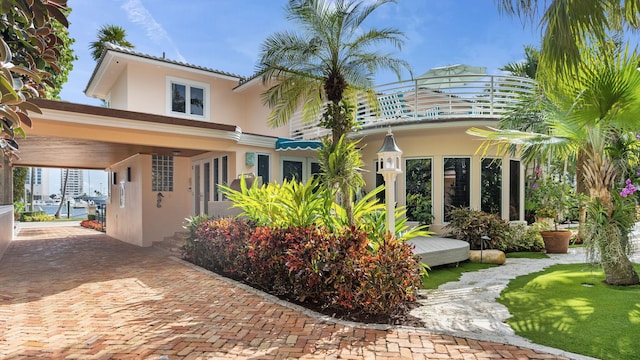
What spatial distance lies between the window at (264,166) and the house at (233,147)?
5 cm

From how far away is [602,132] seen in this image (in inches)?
365

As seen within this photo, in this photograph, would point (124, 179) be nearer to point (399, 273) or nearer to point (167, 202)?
point (167, 202)

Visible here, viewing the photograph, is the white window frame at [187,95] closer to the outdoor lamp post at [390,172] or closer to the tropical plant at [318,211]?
the tropical plant at [318,211]

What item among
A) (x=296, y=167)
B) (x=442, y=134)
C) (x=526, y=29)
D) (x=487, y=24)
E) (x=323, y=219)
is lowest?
(x=323, y=219)

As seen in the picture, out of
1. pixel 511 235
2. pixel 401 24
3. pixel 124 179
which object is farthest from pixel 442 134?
pixel 124 179

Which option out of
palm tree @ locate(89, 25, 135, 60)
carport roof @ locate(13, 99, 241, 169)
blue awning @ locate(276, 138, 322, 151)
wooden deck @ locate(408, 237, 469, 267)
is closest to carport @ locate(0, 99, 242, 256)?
carport roof @ locate(13, 99, 241, 169)

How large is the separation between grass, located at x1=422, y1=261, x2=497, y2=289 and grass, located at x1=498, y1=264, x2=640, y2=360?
5.92 feet

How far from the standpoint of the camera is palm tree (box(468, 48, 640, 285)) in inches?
329

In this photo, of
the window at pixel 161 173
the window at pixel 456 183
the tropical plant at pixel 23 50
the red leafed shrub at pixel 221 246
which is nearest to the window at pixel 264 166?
the red leafed shrub at pixel 221 246

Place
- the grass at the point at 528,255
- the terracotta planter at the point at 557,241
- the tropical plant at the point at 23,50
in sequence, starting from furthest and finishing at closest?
the terracotta planter at the point at 557,241 → the grass at the point at 528,255 → the tropical plant at the point at 23,50

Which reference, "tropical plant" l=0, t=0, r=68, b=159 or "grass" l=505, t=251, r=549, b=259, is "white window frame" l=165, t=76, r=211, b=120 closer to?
"grass" l=505, t=251, r=549, b=259

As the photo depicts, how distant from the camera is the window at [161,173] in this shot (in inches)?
761

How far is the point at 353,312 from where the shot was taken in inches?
307

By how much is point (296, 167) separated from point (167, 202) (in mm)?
7399
